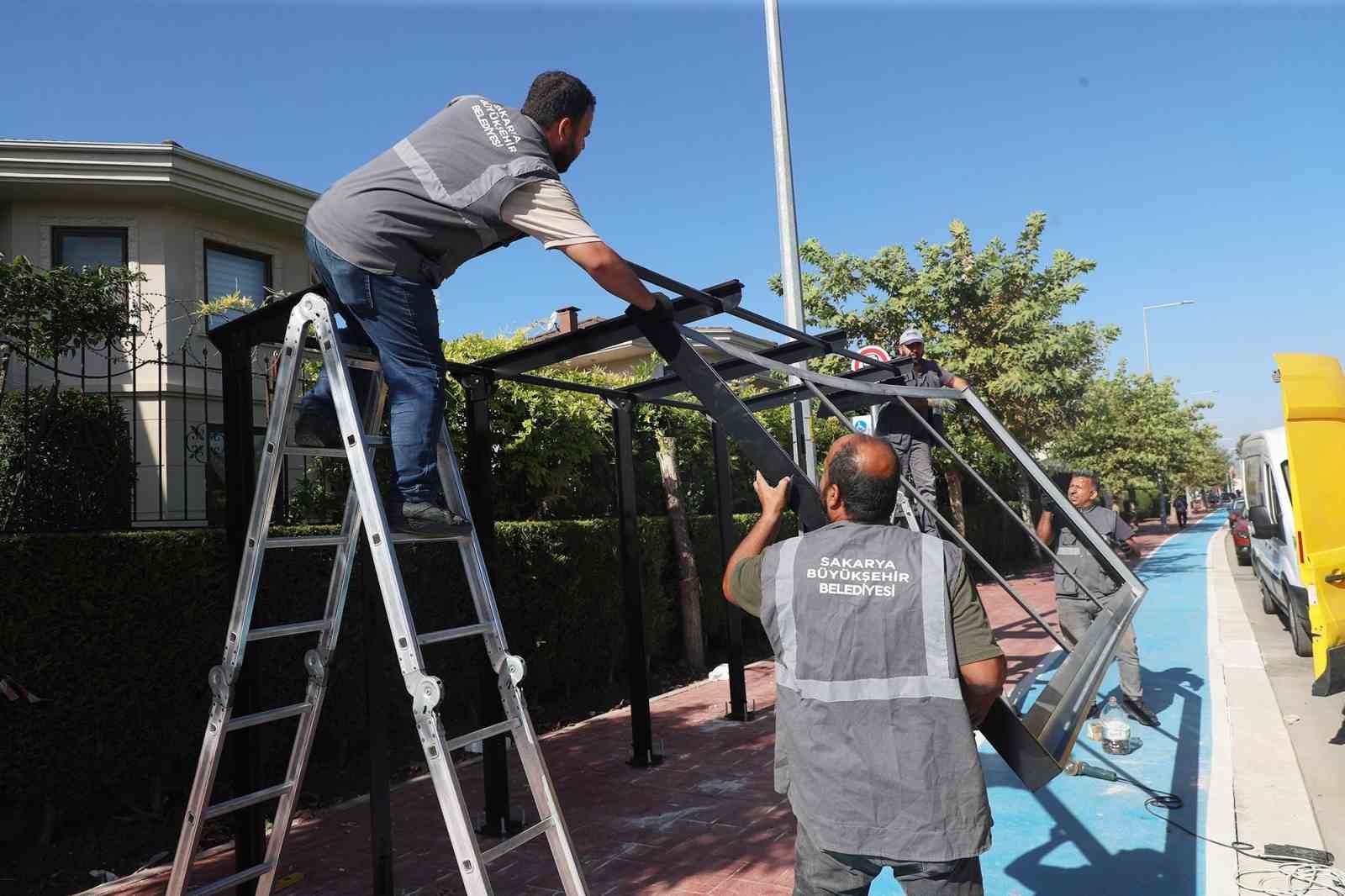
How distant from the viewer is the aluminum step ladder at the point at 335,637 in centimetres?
267

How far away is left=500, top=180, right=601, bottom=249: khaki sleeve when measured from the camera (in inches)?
114

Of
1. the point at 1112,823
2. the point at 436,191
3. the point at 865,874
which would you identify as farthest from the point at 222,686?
the point at 1112,823

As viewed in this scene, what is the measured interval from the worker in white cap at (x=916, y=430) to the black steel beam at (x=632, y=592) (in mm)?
1930

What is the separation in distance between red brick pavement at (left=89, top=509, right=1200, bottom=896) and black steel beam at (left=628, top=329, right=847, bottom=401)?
249 centimetres

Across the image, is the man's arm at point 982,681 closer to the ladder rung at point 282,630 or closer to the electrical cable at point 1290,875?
the ladder rung at point 282,630

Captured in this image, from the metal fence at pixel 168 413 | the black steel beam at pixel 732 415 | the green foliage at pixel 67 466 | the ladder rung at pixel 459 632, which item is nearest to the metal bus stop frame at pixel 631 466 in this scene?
the black steel beam at pixel 732 415

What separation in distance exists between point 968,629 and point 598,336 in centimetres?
245

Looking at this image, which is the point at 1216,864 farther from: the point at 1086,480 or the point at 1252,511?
the point at 1252,511

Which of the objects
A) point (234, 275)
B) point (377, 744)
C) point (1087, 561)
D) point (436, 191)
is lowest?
point (377, 744)

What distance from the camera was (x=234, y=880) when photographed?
138 inches

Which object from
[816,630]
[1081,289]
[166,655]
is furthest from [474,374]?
[1081,289]

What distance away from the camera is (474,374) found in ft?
16.8

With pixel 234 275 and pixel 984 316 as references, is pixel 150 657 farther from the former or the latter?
pixel 984 316

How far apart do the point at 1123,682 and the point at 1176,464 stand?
45687 mm
